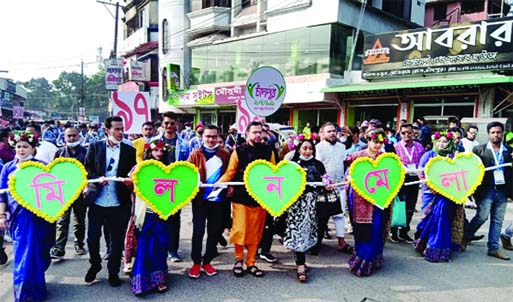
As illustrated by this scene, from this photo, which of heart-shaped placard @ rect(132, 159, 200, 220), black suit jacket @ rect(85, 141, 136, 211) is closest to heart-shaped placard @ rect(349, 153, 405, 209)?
heart-shaped placard @ rect(132, 159, 200, 220)

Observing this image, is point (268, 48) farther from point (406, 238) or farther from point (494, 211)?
point (494, 211)

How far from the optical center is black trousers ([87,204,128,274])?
383cm

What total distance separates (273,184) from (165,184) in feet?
3.75

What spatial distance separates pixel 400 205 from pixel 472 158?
3.62ft

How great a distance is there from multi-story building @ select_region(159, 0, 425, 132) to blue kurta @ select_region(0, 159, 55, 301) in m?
10.2

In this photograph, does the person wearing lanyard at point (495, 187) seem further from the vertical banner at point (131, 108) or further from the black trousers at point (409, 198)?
the vertical banner at point (131, 108)

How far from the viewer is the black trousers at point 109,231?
383 cm

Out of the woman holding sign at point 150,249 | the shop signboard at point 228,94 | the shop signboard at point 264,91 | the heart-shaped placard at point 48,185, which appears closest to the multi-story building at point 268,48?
the shop signboard at point 228,94

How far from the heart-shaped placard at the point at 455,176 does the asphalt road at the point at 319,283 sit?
2.98 feet

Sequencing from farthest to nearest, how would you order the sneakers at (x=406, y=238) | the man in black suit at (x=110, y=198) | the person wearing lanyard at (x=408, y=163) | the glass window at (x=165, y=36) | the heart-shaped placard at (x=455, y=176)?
the glass window at (x=165, y=36), the sneakers at (x=406, y=238), the person wearing lanyard at (x=408, y=163), the heart-shaped placard at (x=455, y=176), the man in black suit at (x=110, y=198)

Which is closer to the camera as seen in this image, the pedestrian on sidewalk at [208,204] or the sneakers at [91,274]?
the sneakers at [91,274]

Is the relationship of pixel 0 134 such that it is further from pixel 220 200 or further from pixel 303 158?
pixel 303 158

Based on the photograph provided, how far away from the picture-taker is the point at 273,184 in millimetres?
4027

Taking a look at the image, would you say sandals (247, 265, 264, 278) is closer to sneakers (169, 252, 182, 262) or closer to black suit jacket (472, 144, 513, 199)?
sneakers (169, 252, 182, 262)
